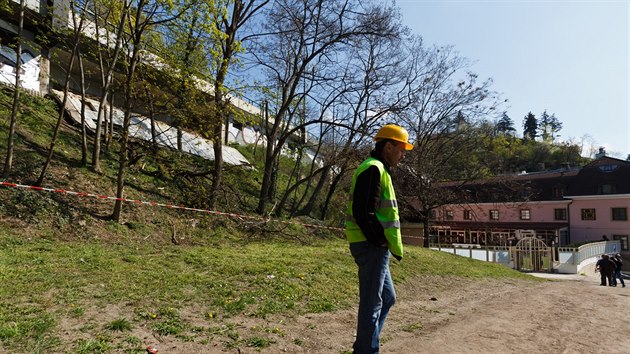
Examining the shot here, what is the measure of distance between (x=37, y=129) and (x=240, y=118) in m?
7.66

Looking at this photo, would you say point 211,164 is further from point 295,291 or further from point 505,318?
point 505,318

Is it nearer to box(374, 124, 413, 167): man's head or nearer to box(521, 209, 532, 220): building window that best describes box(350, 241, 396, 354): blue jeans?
box(374, 124, 413, 167): man's head

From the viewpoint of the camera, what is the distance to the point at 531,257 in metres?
28.3

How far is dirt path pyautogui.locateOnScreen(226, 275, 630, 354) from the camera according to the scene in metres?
4.55

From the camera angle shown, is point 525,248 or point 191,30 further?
point 525,248

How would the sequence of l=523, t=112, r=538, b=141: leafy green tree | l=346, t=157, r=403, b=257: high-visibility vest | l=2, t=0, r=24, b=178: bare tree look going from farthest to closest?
l=523, t=112, r=538, b=141: leafy green tree
l=2, t=0, r=24, b=178: bare tree
l=346, t=157, r=403, b=257: high-visibility vest

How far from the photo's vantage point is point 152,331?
4.11 meters

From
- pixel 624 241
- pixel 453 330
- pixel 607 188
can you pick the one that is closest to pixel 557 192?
pixel 607 188

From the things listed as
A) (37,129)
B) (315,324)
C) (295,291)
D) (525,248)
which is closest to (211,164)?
(37,129)


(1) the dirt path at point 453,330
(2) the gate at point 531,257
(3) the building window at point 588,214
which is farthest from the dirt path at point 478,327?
(3) the building window at point 588,214

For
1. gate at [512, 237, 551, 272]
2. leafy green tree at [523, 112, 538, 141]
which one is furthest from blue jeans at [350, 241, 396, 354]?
leafy green tree at [523, 112, 538, 141]

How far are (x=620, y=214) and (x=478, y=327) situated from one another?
49.2m

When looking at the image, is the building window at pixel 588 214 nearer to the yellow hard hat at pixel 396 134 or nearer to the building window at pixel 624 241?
the building window at pixel 624 241

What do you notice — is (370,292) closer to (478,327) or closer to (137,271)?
(478,327)
